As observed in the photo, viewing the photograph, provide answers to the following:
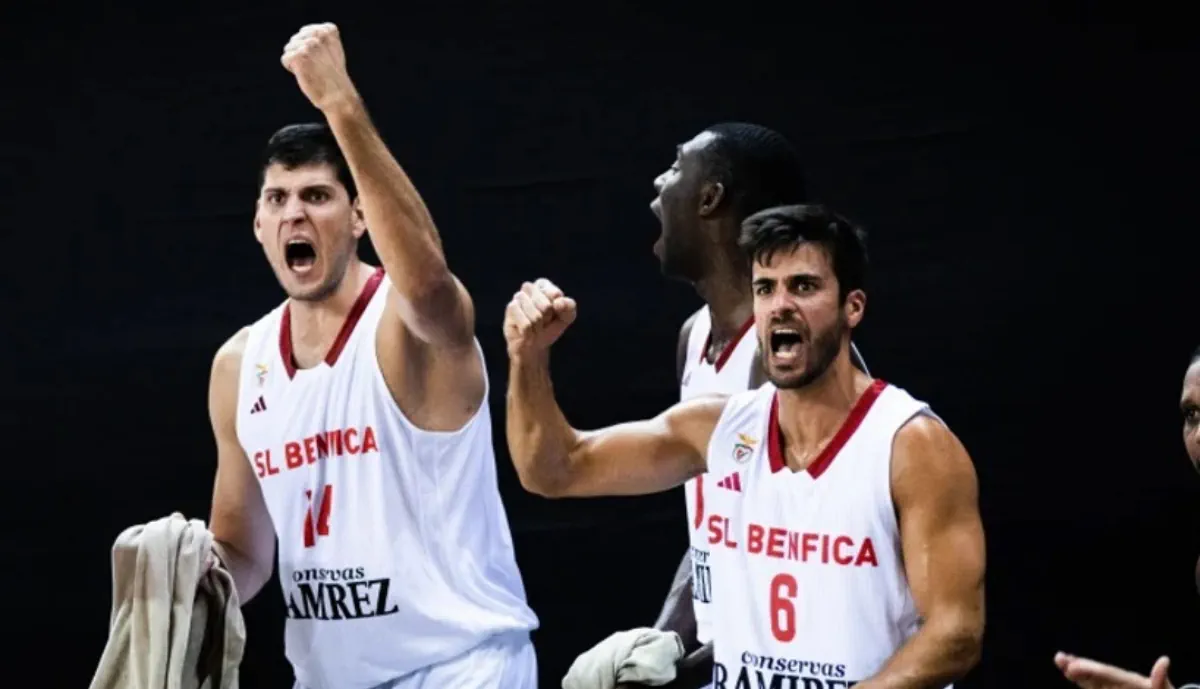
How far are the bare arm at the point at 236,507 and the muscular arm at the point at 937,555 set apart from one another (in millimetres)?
1270

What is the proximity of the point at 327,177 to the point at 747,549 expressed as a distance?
107cm

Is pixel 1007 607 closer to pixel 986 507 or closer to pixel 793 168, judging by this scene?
pixel 986 507

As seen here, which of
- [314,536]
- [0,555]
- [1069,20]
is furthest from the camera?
[0,555]

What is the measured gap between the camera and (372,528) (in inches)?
146

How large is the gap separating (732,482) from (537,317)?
42 centimetres

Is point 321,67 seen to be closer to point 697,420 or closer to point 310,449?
point 310,449

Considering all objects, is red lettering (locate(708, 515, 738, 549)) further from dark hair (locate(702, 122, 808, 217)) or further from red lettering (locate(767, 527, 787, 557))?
dark hair (locate(702, 122, 808, 217))

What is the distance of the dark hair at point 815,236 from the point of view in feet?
11.1

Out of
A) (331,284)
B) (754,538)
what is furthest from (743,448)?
(331,284)

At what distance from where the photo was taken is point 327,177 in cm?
386

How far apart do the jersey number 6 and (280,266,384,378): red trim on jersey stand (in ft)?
3.14

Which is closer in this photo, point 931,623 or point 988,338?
point 931,623

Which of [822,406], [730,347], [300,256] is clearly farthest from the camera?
[730,347]

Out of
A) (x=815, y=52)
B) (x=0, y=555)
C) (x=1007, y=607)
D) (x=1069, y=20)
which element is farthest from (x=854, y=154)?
(x=0, y=555)
